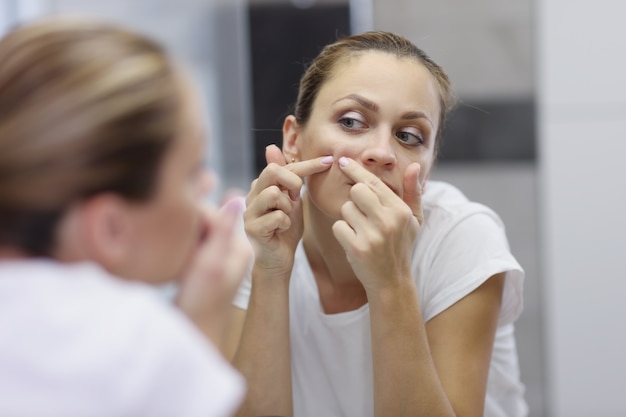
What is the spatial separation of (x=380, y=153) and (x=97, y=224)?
0.59 metres

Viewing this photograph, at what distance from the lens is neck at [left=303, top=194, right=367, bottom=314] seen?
135cm

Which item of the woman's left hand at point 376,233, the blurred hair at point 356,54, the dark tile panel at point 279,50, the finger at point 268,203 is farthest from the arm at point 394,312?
the dark tile panel at point 279,50

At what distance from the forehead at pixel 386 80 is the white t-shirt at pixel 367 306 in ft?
0.62

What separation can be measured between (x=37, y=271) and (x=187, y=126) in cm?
17

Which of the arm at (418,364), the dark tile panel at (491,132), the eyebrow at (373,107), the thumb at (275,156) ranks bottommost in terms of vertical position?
the arm at (418,364)

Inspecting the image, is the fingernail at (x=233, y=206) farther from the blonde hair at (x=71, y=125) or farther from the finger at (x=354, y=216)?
the finger at (x=354, y=216)

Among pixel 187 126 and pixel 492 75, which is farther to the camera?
pixel 492 75

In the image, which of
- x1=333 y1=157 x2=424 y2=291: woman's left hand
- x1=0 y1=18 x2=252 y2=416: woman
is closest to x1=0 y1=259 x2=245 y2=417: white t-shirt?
x1=0 y1=18 x2=252 y2=416: woman

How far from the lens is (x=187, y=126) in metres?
0.72

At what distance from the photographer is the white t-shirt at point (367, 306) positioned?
4.11 feet

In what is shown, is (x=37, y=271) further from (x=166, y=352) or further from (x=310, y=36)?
(x=310, y=36)

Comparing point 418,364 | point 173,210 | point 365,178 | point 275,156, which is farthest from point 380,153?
point 173,210

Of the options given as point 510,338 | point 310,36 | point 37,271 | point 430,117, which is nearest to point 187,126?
point 37,271

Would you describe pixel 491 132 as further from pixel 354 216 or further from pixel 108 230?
pixel 108 230
